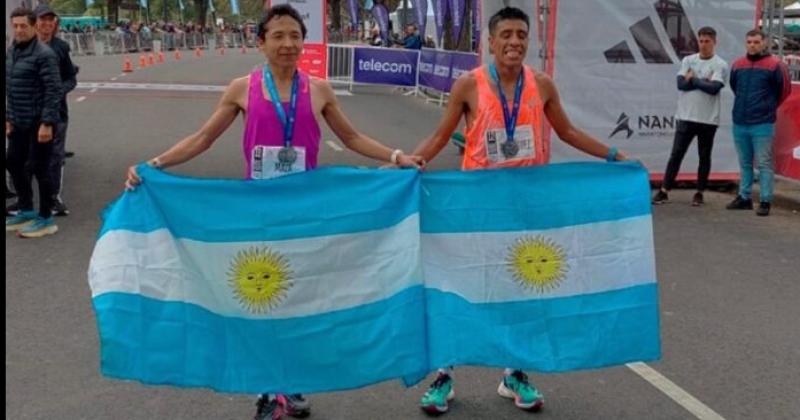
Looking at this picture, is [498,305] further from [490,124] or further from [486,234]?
[490,124]

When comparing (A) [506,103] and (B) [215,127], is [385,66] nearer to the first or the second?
(A) [506,103]

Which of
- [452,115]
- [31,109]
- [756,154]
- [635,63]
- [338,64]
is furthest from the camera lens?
[338,64]

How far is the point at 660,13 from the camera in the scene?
1138 cm

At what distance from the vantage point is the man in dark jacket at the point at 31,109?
8.34 metres

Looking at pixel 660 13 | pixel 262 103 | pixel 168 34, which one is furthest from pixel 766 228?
pixel 168 34

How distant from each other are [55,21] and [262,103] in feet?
20.9

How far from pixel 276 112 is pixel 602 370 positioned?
2.41m

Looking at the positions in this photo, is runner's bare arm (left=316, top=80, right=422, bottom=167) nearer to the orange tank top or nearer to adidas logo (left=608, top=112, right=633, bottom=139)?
the orange tank top

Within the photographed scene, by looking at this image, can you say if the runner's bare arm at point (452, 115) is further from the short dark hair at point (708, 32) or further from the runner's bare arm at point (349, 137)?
the short dark hair at point (708, 32)

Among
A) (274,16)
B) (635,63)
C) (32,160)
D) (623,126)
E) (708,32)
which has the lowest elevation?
(32,160)

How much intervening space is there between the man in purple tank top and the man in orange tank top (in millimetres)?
368

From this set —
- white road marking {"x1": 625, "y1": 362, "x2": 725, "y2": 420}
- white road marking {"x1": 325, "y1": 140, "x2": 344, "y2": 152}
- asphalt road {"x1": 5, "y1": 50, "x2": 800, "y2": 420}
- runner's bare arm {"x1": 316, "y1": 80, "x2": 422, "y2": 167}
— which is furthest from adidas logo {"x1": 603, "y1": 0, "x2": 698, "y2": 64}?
runner's bare arm {"x1": 316, "y1": 80, "x2": 422, "y2": 167}

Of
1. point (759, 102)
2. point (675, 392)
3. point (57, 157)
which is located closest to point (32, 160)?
point (57, 157)

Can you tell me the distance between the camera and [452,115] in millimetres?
4645
